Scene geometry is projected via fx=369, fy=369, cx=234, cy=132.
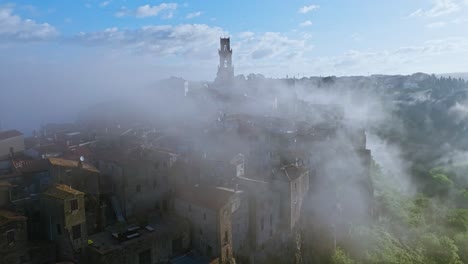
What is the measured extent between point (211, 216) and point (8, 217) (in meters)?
12.5

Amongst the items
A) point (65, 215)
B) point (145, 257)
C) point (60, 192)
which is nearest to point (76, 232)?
point (65, 215)

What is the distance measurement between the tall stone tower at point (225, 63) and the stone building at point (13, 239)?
5741cm

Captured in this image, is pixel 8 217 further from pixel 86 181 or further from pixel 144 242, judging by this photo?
pixel 144 242

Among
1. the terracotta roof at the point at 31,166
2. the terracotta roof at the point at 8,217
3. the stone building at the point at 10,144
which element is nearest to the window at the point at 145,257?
the terracotta roof at the point at 8,217

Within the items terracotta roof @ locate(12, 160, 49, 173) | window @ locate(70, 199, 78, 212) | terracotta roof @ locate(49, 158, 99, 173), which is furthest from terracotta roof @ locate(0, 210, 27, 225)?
terracotta roof @ locate(12, 160, 49, 173)

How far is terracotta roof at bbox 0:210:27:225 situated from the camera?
21041 millimetres

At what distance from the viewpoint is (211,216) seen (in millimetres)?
26250

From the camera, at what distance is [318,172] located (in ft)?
122

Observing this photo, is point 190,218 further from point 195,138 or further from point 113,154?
point 195,138

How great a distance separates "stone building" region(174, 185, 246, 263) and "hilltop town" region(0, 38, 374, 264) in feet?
0.28

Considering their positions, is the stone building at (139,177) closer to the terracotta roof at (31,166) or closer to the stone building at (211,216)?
the stone building at (211,216)

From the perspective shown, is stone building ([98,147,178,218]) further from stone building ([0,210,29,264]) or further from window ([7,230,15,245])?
window ([7,230,15,245])

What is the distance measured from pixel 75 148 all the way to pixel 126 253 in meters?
14.6

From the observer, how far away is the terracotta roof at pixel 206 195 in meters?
26.6
